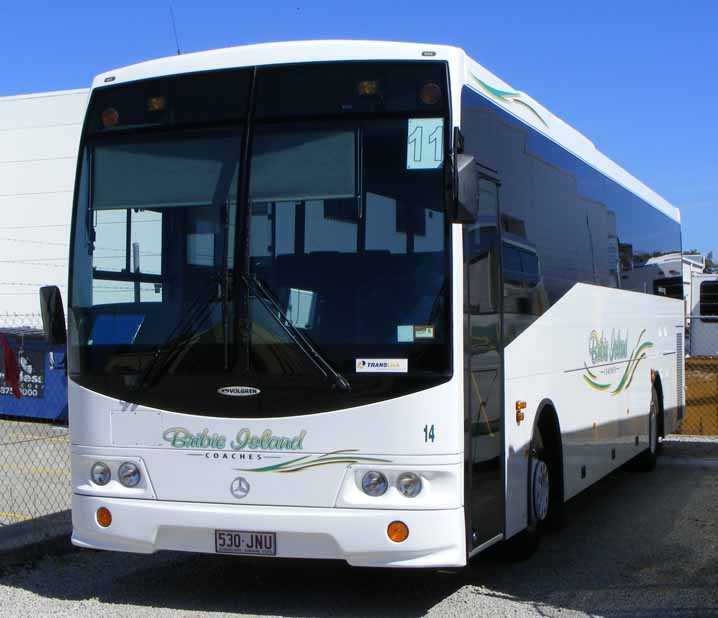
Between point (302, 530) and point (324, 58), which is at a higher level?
point (324, 58)

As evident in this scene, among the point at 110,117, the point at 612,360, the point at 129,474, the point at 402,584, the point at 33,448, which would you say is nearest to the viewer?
the point at 129,474

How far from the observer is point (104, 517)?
6.93 m

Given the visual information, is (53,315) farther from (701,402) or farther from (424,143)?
(701,402)

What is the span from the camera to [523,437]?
26.0 feet

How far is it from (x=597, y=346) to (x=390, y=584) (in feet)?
11.7

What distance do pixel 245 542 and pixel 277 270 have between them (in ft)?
5.43

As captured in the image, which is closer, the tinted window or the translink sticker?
the translink sticker

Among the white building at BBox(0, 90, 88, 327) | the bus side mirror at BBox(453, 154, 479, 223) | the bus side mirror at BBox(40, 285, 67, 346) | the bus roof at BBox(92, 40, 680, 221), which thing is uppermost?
the white building at BBox(0, 90, 88, 327)

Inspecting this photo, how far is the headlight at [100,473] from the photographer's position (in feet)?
22.9

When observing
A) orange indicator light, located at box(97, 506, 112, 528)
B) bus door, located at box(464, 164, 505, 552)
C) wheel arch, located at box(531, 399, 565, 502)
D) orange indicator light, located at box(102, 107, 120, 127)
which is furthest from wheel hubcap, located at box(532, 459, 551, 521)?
orange indicator light, located at box(102, 107, 120, 127)

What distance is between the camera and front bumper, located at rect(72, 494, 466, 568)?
6.37 meters

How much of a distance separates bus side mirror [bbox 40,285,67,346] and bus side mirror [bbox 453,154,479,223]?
2.78m

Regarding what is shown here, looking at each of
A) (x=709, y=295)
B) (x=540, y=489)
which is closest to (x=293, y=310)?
(x=540, y=489)

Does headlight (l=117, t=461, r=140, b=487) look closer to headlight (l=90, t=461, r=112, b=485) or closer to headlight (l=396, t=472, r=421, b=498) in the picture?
headlight (l=90, t=461, r=112, b=485)
